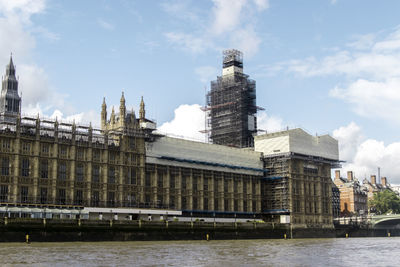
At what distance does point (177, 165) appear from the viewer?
129875 millimetres

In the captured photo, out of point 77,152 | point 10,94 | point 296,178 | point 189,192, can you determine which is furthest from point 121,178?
Answer: point 10,94

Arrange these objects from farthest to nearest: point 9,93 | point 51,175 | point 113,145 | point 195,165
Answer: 1. point 9,93
2. point 195,165
3. point 113,145
4. point 51,175

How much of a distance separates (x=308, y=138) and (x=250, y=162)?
797 inches

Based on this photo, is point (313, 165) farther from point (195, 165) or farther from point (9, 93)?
point (9, 93)

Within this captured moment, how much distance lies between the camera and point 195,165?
441ft

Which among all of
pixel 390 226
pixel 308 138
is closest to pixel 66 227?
pixel 308 138

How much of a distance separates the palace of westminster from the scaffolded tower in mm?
345

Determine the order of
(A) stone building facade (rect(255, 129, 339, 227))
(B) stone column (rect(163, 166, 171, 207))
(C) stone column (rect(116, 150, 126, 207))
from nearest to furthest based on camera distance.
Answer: (C) stone column (rect(116, 150, 126, 207)) < (B) stone column (rect(163, 166, 171, 207)) < (A) stone building facade (rect(255, 129, 339, 227))

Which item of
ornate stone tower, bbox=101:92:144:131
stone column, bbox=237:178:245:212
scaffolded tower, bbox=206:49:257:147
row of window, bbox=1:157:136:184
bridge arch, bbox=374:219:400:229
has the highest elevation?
scaffolded tower, bbox=206:49:257:147

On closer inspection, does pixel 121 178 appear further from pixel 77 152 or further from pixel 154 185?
pixel 77 152

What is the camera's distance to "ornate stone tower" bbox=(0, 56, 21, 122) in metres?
186

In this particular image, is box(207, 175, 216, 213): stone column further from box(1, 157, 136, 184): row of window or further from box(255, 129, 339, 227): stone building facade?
box(1, 157, 136, 184): row of window

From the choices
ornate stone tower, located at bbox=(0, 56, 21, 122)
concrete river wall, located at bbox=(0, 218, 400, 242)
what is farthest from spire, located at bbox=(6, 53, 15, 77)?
concrete river wall, located at bbox=(0, 218, 400, 242)

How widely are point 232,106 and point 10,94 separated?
264 ft
